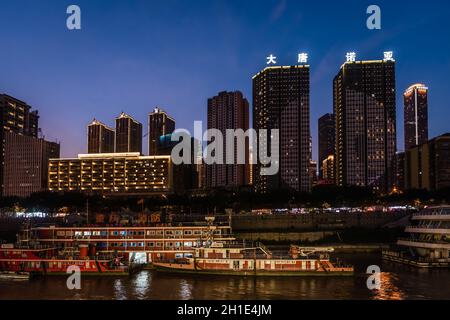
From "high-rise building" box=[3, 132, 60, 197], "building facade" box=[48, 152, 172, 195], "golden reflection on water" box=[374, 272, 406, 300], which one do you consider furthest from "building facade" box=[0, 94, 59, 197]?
"golden reflection on water" box=[374, 272, 406, 300]

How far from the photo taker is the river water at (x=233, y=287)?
36000 millimetres

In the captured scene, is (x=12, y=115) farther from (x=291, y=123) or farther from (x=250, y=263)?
(x=250, y=263)

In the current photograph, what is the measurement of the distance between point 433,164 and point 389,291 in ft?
524

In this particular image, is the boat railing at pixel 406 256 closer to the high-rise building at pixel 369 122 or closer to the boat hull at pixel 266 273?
the boat hull at pixel 266 273

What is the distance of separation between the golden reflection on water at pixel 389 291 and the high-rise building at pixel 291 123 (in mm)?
113653

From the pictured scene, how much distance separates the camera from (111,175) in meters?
174

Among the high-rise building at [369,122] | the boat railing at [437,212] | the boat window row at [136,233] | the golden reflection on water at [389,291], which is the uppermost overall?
the high-rise building at [369,122]

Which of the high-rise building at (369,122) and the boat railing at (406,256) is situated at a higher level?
the high-rise building at (369,122)

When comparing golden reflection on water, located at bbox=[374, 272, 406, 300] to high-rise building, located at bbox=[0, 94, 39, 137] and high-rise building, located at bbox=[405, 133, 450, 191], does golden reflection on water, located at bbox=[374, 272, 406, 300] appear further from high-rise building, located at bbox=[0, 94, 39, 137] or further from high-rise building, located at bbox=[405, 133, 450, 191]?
high-rise building, located at bbox=[0, 94, 39, 137]

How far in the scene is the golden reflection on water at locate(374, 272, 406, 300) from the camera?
3484 centimetres

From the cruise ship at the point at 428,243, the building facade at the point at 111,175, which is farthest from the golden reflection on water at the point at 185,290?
the building facade at the point at 111,175

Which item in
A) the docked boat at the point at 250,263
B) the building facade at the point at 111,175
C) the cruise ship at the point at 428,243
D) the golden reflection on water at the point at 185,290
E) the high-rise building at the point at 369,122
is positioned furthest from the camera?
the building facade at the point at 111,175

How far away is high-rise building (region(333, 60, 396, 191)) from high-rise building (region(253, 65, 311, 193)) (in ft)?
46.0
